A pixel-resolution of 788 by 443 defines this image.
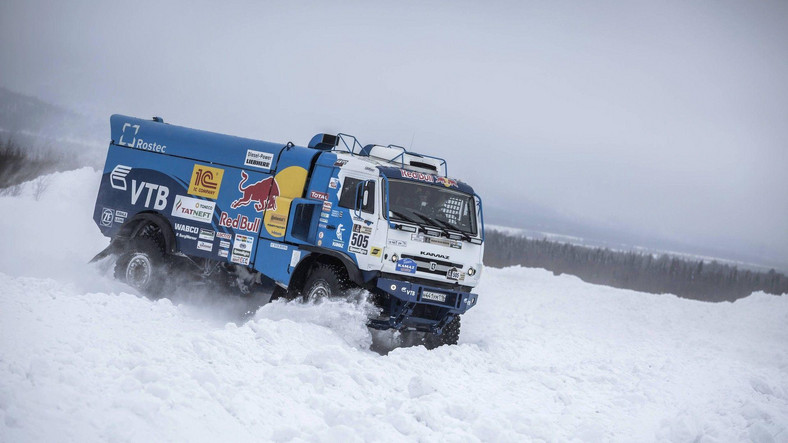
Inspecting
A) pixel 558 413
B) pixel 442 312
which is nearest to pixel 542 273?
pixel 442 312

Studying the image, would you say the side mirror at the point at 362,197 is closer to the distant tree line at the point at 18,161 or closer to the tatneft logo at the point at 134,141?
the tatneft logo at the point at 134,141

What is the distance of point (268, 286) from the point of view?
12820 millimetres

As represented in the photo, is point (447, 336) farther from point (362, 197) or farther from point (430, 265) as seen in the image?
point (362, 197)

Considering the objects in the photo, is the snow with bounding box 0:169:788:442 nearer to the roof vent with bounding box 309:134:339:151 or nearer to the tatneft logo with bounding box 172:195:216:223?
the tatneft logo with bounding box 172:195:216:223

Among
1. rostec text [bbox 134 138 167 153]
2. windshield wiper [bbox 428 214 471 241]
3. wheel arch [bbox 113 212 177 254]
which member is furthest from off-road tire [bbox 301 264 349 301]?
rostec text [bbox 134 138 167 153]

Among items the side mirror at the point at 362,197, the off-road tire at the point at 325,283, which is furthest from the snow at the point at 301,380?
the side mirror at the point at 362,197

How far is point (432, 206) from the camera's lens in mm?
12031

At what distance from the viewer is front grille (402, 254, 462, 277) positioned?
1148 cm

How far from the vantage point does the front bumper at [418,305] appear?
11.3 metres

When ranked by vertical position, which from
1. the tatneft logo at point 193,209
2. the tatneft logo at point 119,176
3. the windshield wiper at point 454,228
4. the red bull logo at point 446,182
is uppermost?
the red bull logo at point 446,182

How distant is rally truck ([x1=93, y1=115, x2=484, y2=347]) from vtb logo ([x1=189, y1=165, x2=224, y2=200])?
0.02 meters

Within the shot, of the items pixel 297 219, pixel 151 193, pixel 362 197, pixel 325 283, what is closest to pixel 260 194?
pixel 297 219

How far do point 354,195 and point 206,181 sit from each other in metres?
3.30

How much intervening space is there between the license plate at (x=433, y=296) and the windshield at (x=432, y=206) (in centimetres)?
112
